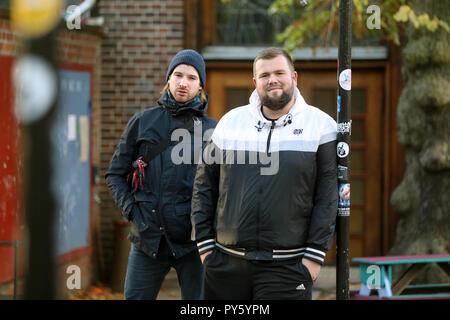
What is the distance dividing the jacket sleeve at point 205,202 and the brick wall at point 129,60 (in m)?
4.87

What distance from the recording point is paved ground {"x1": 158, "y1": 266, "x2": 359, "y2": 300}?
8.04 metres

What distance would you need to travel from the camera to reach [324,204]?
3797 mm

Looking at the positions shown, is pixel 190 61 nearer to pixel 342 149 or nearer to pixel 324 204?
Answer: pixel 342 149

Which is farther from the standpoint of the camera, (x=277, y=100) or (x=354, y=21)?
(x=354, y=21)

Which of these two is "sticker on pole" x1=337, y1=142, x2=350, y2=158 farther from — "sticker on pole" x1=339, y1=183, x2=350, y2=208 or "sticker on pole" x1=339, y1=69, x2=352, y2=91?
"sticker on pole" x1=339, y1=69, x2=352, y2=91

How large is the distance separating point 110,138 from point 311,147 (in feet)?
17.6

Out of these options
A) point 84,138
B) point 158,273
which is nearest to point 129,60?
point 84,138

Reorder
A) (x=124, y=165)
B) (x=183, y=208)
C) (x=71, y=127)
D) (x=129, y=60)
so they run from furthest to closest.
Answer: (x=129, y=60) < (x=71, y=127) < (x=124, y=165) < (x=183, y=208)

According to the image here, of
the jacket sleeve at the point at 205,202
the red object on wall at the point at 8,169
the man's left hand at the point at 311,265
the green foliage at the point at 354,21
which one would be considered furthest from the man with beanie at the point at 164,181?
the red object on wall at the point at 8,169

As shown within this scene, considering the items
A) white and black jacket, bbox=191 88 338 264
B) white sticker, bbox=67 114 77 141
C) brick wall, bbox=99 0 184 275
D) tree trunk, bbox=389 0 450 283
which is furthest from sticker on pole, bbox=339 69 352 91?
brick wall, bbox=99 0 184 275

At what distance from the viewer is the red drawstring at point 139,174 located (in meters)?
4.47

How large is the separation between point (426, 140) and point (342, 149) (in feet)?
12.4

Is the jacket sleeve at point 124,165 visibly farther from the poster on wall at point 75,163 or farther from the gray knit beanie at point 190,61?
the poster on wall at point 75,163

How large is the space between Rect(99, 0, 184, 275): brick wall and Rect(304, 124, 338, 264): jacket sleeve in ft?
17.0
